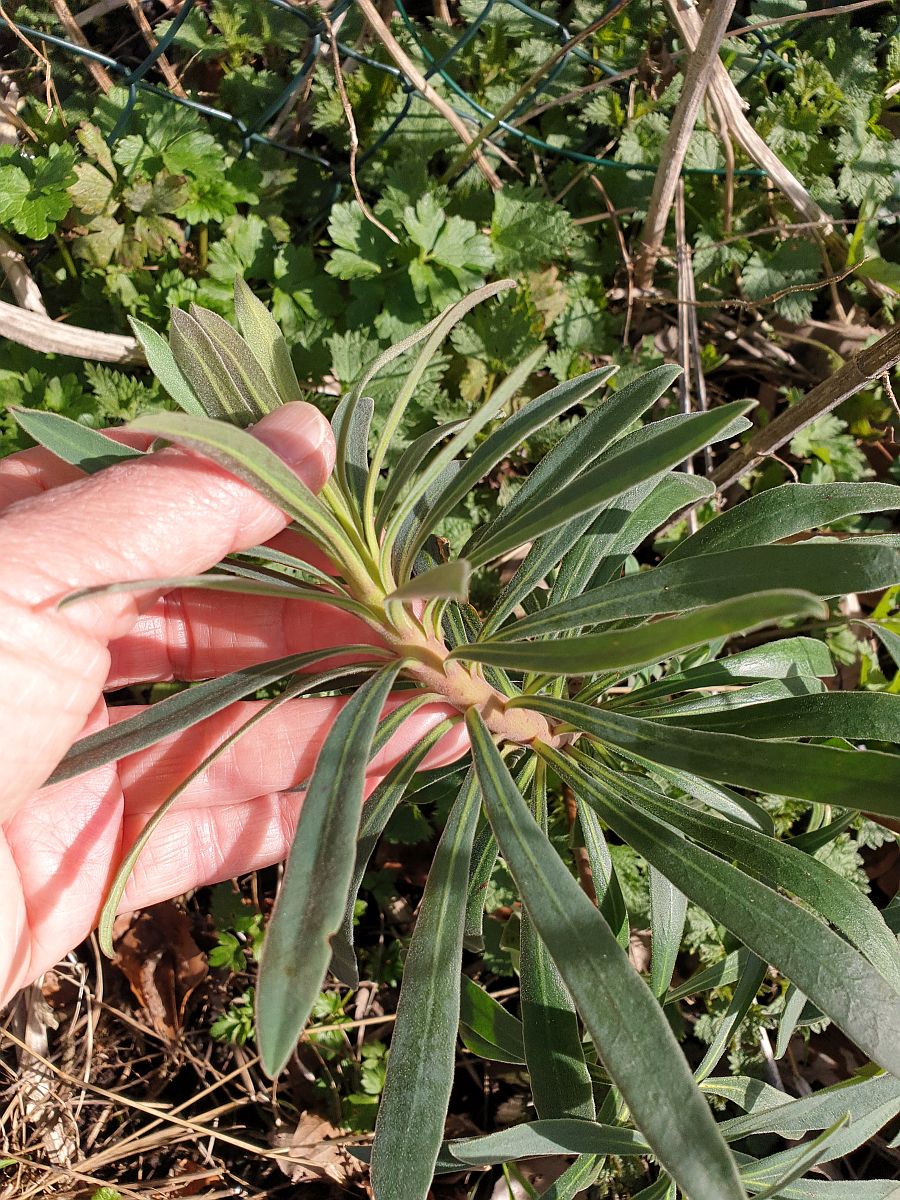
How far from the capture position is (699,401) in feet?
7.51

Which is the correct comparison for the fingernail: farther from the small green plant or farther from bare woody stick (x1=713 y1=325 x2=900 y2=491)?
bare woody stick (x1=713 y1=325 x2=900 y2=491)

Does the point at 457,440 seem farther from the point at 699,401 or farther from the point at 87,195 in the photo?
the point at 87,195

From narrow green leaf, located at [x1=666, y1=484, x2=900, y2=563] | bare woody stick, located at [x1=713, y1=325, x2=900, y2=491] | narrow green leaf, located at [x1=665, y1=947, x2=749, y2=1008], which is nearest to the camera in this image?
narrow green leaf, located at [x1=666, y1=484, x2=900, y2=563]

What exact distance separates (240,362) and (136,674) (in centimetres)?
72

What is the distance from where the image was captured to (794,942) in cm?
99

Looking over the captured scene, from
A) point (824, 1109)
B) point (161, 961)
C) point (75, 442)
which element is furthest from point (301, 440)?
point (161, 961)

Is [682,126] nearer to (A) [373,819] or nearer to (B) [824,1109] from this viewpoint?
(A) [373,819]

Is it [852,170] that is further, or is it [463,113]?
[463,113]

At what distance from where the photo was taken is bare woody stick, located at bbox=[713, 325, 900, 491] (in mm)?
1405

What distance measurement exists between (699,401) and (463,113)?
1.08 meters

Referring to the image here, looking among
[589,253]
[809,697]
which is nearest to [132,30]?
[589,253]

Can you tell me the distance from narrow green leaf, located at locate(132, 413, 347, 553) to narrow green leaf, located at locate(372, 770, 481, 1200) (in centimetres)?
49

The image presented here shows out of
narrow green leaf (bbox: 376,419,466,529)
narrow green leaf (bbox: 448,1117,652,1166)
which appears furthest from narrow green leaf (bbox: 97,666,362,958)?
narrow green leaf (bbox: 448,1117,652,1166)

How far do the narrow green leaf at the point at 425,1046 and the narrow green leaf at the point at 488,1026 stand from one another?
30 cm
